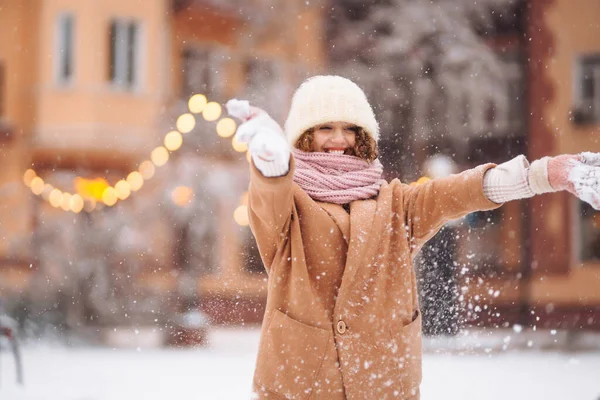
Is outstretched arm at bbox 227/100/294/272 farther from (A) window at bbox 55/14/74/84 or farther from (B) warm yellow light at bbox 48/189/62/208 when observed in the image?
(A) window at bbox 55/14/74/84

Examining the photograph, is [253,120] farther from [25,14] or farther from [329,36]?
[25,14]

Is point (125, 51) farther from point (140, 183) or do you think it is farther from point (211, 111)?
point (211, 111)

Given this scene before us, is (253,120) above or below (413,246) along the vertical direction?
above

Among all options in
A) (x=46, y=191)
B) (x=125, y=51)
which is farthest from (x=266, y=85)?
(x=46, y=191)

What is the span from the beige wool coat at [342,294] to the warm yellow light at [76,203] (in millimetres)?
8439

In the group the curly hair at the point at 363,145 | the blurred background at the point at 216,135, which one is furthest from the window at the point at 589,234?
the curly hair at the point at 363,145

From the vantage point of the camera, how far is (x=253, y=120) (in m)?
2.11

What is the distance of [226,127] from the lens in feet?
34.3

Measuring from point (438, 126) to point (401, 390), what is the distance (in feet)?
32.2

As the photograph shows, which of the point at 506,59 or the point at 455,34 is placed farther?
the point at 506,59

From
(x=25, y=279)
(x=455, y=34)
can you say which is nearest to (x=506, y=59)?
(x=455, y=34)

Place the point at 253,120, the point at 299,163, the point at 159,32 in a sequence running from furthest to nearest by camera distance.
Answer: the point at 159,32 → the point at 299,163 → the point at 253,120

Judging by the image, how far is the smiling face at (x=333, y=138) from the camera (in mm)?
2488

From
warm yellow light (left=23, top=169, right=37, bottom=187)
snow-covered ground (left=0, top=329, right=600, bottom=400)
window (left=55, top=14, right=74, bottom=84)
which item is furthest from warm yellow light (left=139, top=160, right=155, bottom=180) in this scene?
snow-covered ground (left=0, top=329, right=600, bottom=400)
